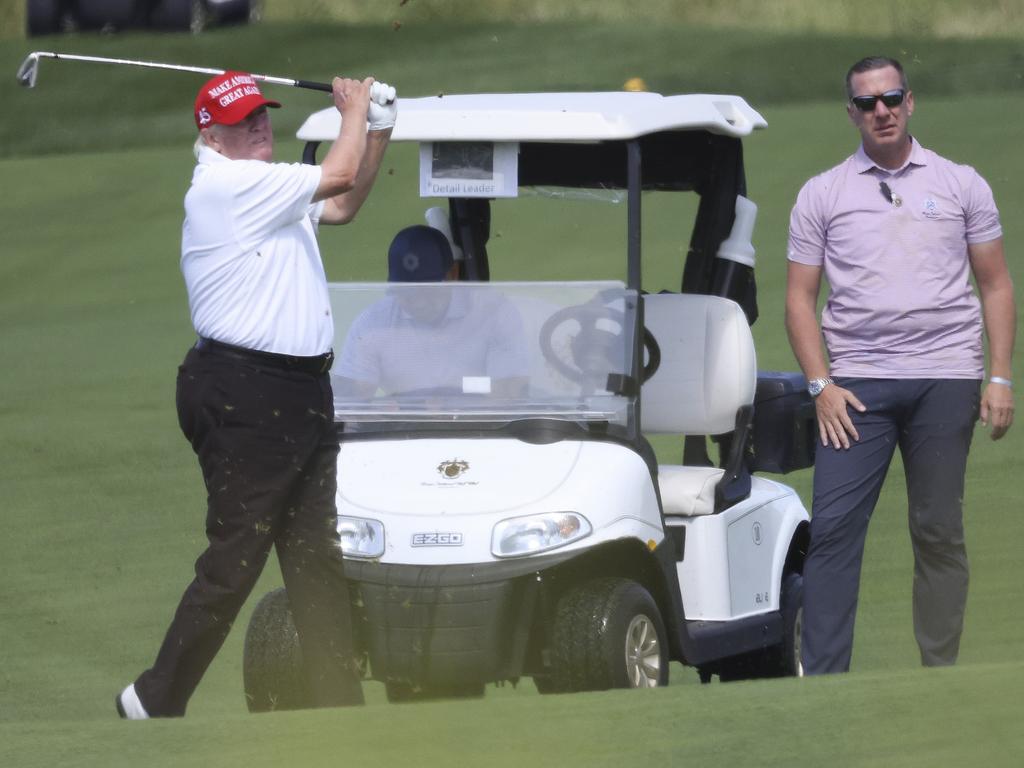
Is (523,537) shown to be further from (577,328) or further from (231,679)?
(231,679)

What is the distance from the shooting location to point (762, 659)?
19.9 feet

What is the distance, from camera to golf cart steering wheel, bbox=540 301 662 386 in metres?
5.55

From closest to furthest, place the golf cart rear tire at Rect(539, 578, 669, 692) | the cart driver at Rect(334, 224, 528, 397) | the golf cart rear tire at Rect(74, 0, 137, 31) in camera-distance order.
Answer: the golf cart rear tire at Rect(539, 578, 669, 692), the cart driver at Rect(334, 224, 528, 397), the golf cart rear tire at Rect(74, 0, 137, 31)

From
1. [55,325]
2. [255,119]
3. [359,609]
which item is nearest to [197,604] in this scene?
[359,609]

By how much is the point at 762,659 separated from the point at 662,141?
153cm

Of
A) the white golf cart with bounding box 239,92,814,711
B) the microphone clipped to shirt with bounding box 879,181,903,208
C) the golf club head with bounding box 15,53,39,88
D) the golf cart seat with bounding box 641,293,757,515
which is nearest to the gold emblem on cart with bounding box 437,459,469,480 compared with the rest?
the white golf cart with bounding box 239,92,814,711

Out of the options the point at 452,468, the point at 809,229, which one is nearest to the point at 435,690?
the point at 452,468

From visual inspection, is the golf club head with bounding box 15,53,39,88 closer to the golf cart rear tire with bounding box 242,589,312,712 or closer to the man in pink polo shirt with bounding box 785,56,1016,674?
the golf cart rear tire with bounding box 242,589,312,712

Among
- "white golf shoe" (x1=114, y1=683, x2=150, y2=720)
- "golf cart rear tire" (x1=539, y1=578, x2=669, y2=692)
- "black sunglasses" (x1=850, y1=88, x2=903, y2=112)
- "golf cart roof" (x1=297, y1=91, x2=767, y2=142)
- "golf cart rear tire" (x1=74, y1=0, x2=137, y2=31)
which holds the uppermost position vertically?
"golf cart rear tire" (x1=74, y1=0, x2=137, y2=31)

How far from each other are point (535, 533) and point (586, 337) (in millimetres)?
715

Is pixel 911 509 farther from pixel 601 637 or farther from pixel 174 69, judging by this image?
pixel 174 69

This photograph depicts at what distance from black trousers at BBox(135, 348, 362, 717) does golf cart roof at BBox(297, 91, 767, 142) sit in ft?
3.12

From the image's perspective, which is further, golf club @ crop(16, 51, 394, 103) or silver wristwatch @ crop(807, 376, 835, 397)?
silver wristwatch @ crop(807, 376, 835, 397)

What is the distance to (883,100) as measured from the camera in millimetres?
5441
